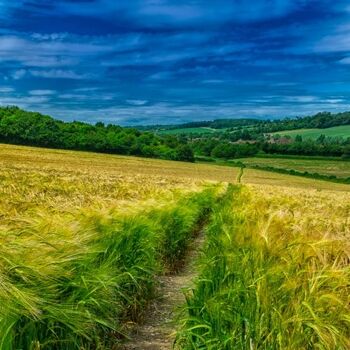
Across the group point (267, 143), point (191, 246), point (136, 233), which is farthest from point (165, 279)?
point (267, 143)

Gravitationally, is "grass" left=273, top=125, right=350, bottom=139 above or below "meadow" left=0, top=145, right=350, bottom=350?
above

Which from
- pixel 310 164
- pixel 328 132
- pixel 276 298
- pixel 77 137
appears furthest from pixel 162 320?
pixel 328 132

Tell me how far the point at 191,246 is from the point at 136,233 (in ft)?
18.2

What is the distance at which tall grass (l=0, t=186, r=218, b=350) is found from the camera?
380cm

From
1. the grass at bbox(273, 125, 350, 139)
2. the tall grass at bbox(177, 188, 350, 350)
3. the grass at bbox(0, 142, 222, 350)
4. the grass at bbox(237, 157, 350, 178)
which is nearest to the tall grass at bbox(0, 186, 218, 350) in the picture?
the grass at bbox(0, 142, 222, 350)

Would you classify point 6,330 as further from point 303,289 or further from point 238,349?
point 303,289

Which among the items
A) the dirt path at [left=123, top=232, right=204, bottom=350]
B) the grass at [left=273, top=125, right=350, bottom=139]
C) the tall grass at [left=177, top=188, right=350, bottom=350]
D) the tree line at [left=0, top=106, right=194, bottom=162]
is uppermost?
the grass at [left=273, top=125, right=350, bottom=139]

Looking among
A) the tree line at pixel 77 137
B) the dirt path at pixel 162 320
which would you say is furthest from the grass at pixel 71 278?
the tree line at pixel 77 137

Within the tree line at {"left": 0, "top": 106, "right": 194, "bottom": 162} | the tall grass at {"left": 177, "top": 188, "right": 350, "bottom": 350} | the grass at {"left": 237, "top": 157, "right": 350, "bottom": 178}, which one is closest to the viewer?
the tall grass at {"left": 177, "top": 188, "right": 350, "bottom": 350}

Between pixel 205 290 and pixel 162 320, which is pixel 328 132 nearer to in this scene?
pixel 162 320

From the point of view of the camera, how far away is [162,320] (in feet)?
22.2

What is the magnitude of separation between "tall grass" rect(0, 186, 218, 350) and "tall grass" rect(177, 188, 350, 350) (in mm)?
826

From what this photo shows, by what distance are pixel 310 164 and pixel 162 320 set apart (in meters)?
104

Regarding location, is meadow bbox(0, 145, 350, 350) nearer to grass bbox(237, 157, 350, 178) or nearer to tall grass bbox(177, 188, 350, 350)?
tall grass bbox(177, 188, 350, 350)
